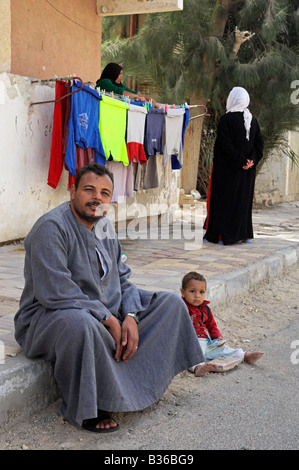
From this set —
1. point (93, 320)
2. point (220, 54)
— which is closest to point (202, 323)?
point (93, 320)

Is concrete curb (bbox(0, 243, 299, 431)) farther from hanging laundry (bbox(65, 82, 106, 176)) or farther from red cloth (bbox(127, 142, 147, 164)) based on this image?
red cloth (bbox(127, 142, 147, 164))

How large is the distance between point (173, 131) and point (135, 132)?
103 cm

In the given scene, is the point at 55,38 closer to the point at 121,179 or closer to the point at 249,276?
the point at 121,179

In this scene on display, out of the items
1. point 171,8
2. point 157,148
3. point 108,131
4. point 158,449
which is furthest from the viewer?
point 171,8

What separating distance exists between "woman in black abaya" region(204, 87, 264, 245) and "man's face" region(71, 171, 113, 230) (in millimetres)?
4729

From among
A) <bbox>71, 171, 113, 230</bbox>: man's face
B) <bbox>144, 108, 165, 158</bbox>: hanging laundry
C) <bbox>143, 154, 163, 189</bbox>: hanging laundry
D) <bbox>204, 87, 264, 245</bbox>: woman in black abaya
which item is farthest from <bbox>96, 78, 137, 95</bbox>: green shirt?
<bbox>71, 171, 113, 230</bbox>: man's face

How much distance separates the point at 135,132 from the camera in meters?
7.31

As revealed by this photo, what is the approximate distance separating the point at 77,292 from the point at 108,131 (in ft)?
13.6

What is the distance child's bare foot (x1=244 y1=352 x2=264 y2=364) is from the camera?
12.4 ft

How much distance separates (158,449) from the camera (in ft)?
8.58

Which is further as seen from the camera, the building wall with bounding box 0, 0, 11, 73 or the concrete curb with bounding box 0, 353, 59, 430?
the building wall with bounding box 0, 0, 11, 73

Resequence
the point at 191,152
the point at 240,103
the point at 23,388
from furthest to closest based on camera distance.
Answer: the point at 191,152 → the point at 240,103 → the point at 23,388

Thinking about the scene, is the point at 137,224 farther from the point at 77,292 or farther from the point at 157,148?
the point at 77,292

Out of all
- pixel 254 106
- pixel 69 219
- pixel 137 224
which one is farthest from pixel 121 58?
pixel 69 219
